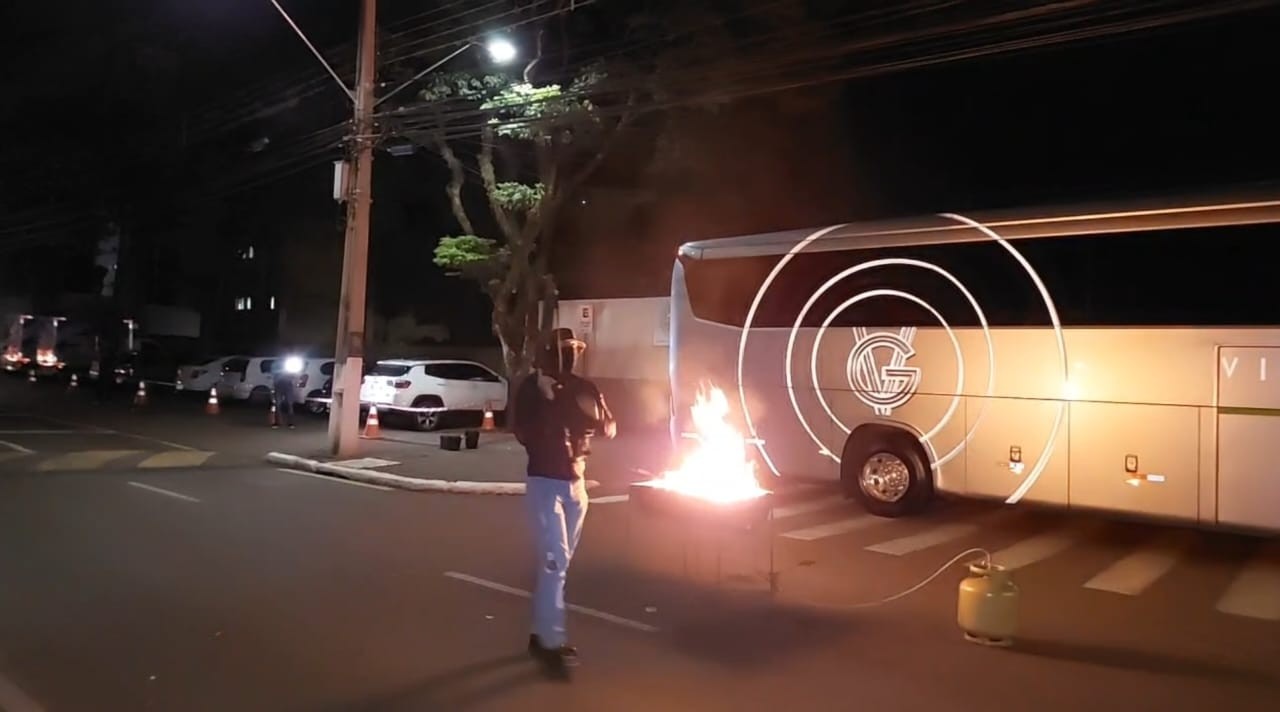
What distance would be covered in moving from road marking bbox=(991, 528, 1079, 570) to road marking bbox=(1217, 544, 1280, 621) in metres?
1.77

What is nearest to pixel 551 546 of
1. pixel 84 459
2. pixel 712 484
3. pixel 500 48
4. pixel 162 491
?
pixel 712 484

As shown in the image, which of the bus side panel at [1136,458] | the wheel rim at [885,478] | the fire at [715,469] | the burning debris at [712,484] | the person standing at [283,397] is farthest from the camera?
the person standing at [283,397]

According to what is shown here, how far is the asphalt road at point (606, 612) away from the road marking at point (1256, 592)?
39 mm

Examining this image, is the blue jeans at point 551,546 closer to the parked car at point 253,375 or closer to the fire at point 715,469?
the fire at point 715,469

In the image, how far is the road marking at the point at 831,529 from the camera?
1172 centimetres

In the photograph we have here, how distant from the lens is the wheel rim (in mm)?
12500

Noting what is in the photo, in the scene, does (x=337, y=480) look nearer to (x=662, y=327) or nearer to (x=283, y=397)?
(x=283, y=397)

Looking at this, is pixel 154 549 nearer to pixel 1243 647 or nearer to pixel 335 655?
pixel 335 655

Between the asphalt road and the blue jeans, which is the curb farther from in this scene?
the blue jeans

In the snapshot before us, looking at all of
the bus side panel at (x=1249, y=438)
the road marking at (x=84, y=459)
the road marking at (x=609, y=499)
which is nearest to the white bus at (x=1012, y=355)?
the bus side panel at (x=1249, y=438)

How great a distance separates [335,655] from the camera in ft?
22.4

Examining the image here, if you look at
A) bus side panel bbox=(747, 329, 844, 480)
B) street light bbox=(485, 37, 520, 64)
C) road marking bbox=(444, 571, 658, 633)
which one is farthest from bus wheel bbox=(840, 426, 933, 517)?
street light bbox=(485, 37, 520, 64)

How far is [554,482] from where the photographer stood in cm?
653

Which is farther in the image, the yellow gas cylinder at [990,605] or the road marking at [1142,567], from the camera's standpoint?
the road marking at [1142,567]
